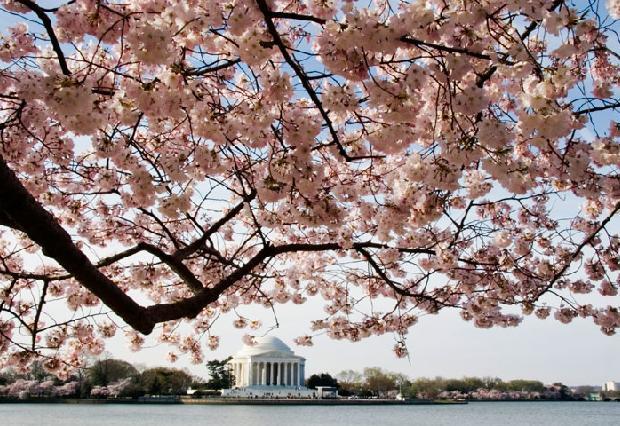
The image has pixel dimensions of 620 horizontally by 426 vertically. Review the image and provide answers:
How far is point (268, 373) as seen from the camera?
253ft

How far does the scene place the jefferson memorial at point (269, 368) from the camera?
247 ft

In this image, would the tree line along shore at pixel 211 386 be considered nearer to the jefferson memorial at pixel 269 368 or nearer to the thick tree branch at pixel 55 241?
the jefferson memorial at pixel 269 368

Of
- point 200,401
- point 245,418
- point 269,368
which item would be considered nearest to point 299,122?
point 245,418

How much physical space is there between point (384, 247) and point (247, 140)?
11.0 feet

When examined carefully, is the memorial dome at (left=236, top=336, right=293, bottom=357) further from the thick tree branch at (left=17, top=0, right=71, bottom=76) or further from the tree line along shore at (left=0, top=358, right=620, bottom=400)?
the thick tree branch at (left=17, top=0, right=71, bottom=76)

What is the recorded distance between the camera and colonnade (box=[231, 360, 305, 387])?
2995 inches

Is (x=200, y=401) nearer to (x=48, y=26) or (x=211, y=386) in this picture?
(x=211, y=386)

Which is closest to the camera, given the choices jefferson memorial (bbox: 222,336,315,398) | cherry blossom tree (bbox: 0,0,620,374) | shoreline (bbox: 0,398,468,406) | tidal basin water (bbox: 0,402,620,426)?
cherry blossom tree (bbox: 0,0,620,374)

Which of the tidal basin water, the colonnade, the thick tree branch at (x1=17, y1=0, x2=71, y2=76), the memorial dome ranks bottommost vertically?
the tidal basin water

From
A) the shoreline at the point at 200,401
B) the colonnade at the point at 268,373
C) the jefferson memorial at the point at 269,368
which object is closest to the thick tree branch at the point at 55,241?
the shoreline at the point at 200,401

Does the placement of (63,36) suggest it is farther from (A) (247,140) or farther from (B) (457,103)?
(B) (457,103)

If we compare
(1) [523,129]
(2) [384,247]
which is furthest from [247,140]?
(2) [384,247]

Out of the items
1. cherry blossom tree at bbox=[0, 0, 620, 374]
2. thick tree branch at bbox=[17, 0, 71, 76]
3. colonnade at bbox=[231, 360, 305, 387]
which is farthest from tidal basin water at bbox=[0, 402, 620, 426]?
colonnade at bbox=[231, 360, 305, 387]

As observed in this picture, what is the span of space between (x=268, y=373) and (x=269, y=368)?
641 mm
